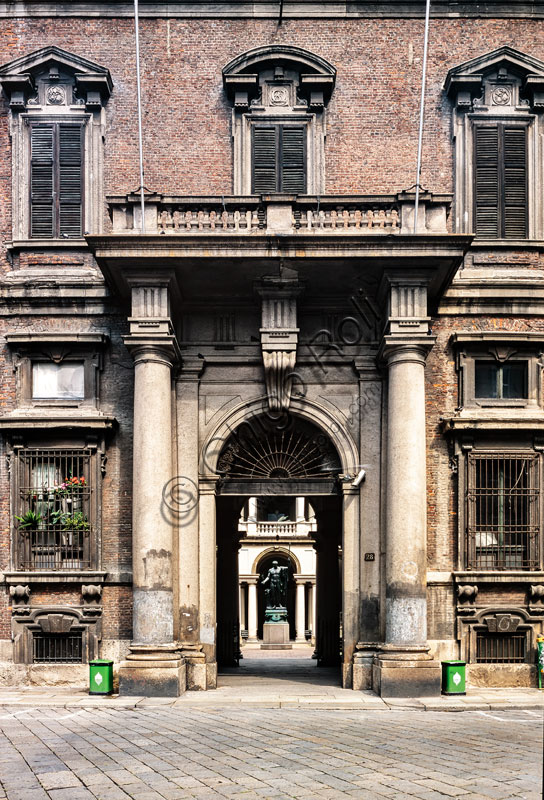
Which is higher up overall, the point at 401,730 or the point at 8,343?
the point at 8,343

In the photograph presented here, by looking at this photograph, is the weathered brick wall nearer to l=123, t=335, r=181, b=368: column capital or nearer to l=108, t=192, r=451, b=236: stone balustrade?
l=108, t=192, r=451, b=236: stone balustrade

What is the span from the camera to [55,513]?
62.0 feet

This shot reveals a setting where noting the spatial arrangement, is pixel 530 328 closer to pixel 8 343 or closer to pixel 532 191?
pixel 532 191

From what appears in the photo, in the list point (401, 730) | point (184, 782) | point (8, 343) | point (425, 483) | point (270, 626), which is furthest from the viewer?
point (270, 626)

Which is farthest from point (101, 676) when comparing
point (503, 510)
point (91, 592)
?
Result: point (503, 510)

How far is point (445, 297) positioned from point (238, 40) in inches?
269

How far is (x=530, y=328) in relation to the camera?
19.6 meters

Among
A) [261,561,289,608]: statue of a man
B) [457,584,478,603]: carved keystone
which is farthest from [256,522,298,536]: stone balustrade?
[457,584,478,603]: carved keystone

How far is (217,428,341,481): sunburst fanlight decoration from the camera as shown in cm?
1950

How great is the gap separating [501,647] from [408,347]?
605cm

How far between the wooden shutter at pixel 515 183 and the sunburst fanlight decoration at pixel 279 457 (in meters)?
5.78

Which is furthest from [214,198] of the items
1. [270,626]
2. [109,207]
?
[270,626]

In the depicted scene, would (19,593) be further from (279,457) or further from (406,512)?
(406,512)

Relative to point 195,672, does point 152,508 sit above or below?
above
